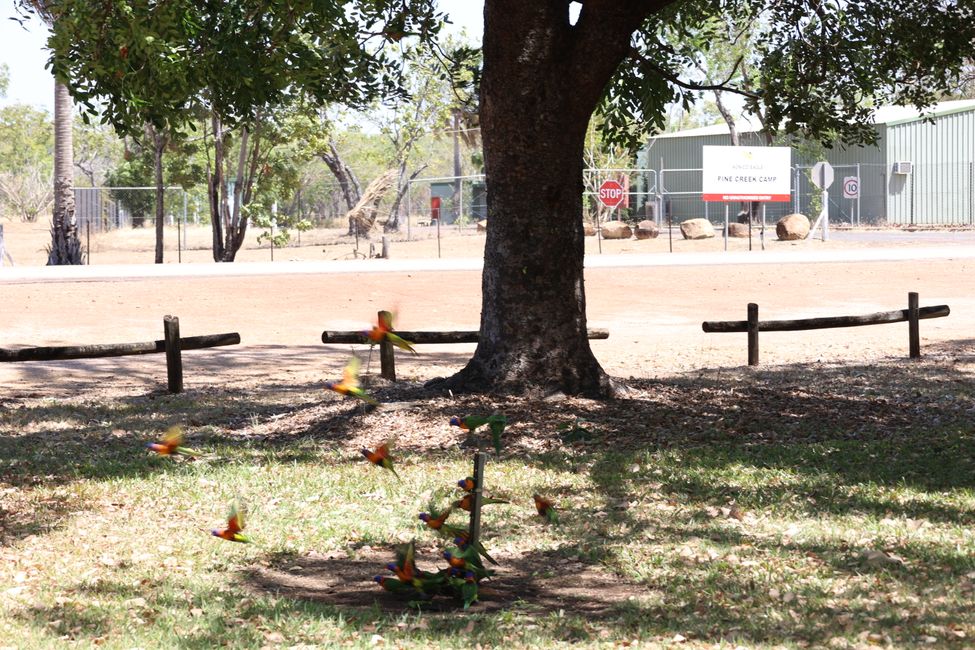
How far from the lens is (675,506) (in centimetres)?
745

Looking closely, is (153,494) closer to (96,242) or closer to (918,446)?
(918,446)

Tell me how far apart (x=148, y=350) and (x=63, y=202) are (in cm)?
2073

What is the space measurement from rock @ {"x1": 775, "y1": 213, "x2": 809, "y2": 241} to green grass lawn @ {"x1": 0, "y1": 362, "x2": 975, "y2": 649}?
1179 inches

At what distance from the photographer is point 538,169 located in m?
10.2

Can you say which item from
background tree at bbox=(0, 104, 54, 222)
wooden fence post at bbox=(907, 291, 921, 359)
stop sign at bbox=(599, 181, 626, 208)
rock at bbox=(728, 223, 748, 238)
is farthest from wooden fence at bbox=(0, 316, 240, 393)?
background tree at bbox=(0, 104, 54, 222)

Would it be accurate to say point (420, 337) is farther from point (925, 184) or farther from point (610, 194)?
point (925, 184)

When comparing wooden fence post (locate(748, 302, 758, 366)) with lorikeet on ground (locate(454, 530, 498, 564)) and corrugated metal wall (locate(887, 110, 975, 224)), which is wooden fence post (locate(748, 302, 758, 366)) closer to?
lorikeet on ground (locate(454, 530, 498, 564))

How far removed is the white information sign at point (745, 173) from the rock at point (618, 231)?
238 inches

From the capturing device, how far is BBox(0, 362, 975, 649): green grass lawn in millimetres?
5234

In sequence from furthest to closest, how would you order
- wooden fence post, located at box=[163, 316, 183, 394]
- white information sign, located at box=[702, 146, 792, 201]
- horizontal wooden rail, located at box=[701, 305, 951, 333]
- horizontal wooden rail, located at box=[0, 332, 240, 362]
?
1. white information sign, located at box=[702, 146, 792, 201]
2. horizontal wooden rail, located at box=[701, 305, 951, 333]
3. wooden fence post, located at box=[163, 316, 183, 394]
4. horizontal wooden rail, located at box=[0, 332, 240, 362]

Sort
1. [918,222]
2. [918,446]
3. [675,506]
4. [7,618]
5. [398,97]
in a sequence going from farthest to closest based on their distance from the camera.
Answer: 1. [918,222]
2. [398,97]
3. [918,446]
4. [675,506]
5. [7,618]

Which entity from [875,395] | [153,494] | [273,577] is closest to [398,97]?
[875,395]

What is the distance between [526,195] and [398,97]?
4254 mm

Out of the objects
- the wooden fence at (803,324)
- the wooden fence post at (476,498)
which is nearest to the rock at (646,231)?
the wooden fence at (803,324)
